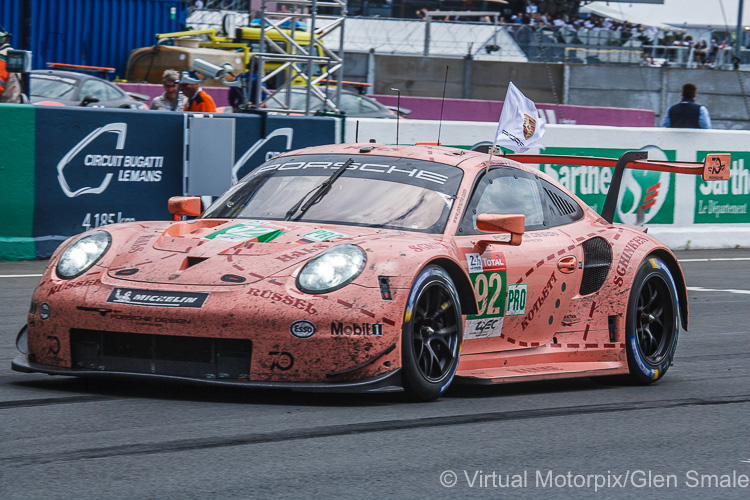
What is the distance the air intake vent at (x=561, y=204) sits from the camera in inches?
266

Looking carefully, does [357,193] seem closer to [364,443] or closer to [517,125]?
[517,125]

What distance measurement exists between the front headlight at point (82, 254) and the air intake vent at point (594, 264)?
2554 mm

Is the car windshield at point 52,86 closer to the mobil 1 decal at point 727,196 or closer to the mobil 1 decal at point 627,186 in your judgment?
the mobil 1 decal at point 627,186

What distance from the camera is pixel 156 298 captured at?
16.5ft

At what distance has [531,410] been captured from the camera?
5465 mm

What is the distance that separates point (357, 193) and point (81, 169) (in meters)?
→ 6.30

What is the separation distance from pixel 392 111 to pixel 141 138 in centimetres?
1069

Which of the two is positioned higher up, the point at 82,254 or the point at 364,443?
the point at 82,254

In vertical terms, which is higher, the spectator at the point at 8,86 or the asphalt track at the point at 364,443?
→ the spectator at the point at 8,86

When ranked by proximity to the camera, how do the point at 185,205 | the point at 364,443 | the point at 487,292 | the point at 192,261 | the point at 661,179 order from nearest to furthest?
1. the point at 364,443
2. the point at 192,261
3. the point at 487,292
4. the point at 185,205
5. the point at 661,179

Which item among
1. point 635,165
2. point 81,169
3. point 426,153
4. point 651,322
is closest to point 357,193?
point 426,153

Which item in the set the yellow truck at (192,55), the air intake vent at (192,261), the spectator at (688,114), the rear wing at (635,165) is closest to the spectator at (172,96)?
the spectator at (688,114)

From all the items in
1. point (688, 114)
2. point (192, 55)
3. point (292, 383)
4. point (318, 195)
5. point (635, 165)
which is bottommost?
point (292, 383)

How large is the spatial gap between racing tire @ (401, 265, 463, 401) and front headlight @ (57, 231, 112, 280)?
1.46m
